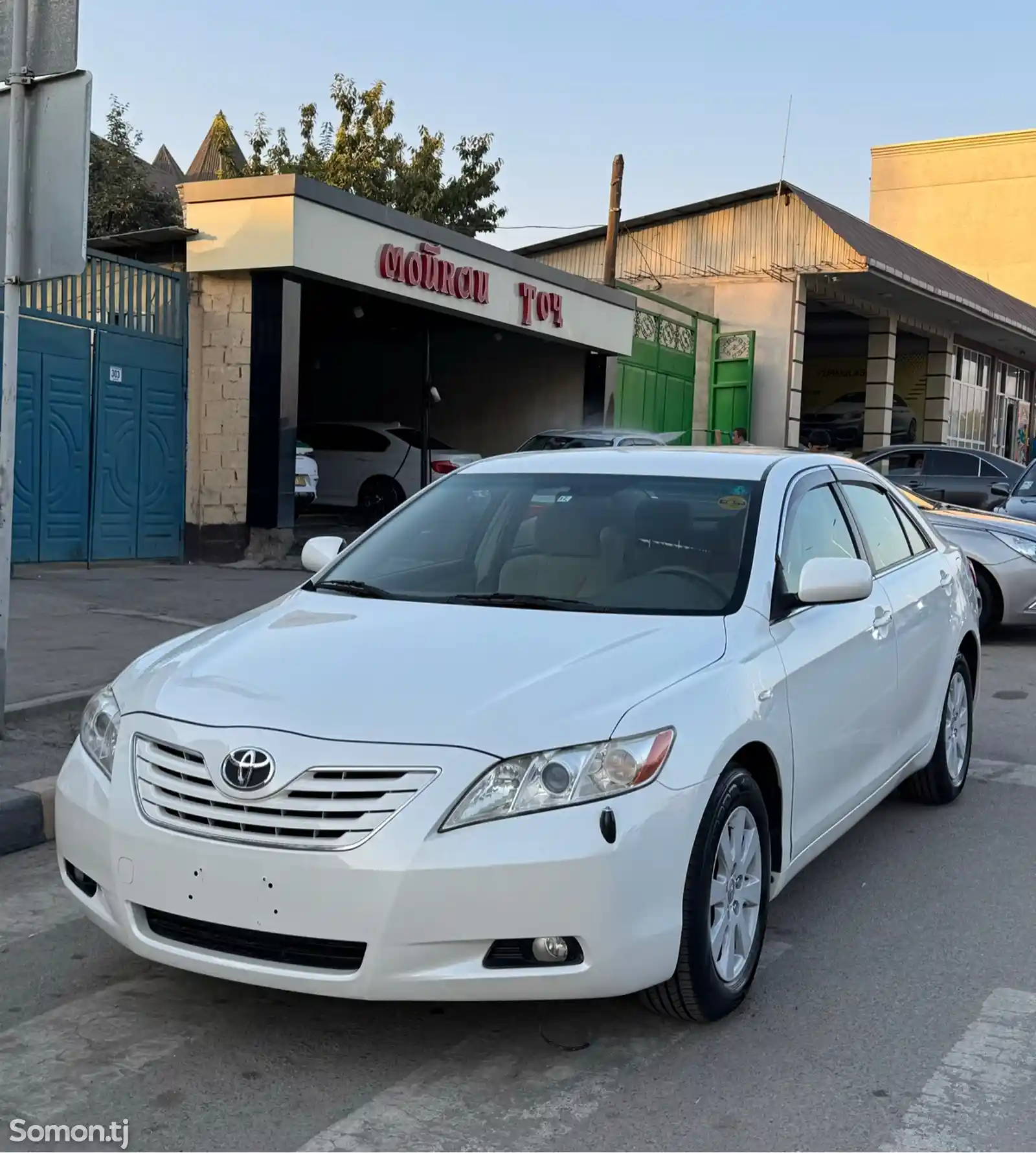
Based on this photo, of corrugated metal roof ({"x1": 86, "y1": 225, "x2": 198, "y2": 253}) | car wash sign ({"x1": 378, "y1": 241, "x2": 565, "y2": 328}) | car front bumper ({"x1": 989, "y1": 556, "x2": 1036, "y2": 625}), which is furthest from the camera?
car wash sign ({"x1": 378, "y1": 241, "x2": 565, "y2": 328})

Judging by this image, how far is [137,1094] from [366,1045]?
0.58 meters

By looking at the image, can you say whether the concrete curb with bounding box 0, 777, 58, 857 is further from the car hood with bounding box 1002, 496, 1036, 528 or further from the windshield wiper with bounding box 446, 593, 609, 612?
the car hood with bounding box 1002, 496, 1036, 528

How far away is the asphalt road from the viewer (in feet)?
9.80

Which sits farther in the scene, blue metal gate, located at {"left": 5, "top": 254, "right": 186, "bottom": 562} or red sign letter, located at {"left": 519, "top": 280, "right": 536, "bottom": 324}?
red sign letter, located at {"left": 519, "top": 280, "right": 536, "bottom": 324}

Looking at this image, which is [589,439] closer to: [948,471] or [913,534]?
[948,471]

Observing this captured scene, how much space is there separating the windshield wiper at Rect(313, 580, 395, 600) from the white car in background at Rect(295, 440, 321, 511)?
13422 mm

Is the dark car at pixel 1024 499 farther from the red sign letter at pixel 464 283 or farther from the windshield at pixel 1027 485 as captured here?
the red sign letter at pixel 464 283

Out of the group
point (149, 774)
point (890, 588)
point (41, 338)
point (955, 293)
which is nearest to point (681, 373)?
point (955, 293)

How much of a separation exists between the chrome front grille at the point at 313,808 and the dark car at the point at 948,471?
603 inches

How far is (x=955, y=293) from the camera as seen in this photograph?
29219 mm

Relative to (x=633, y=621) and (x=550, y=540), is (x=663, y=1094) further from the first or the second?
(x=550, y=540)

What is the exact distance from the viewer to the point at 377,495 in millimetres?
21016

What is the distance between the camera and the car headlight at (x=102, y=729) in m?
3.59

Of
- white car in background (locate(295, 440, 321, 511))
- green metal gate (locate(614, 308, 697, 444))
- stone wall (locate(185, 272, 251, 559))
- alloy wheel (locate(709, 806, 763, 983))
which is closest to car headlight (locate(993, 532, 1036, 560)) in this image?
alloy wheel (locate(709, 806, 763, 983))
